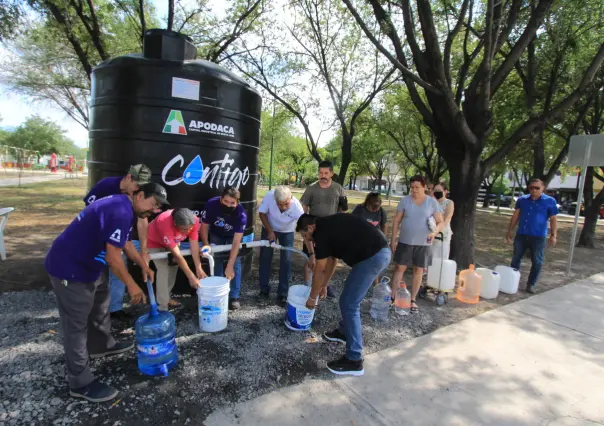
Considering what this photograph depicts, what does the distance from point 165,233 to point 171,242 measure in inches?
4.4

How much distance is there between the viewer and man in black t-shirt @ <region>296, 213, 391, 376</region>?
2.86m

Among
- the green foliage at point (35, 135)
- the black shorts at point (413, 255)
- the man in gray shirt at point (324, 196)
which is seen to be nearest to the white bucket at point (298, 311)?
the man in gray shirt at point (324, 196)

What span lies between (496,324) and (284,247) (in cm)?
263

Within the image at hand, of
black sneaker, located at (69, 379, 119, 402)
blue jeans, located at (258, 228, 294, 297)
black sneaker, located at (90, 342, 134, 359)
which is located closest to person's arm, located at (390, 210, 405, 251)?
blue jeans, located at (258, 228, 294, 297)

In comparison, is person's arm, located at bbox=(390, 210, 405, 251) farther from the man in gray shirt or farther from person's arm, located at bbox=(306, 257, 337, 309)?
person's arm, located at bbox=(306, 257, 337, 309)

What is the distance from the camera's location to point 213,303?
3.34 m

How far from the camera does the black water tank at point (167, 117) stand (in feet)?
12.5

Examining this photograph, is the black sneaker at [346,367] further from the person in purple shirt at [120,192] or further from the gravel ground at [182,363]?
the person in purple shirt at [120,192]

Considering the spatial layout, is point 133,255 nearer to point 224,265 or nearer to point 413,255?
point 224,265

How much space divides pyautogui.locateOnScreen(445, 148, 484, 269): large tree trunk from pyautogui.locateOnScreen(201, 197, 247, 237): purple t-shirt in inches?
162

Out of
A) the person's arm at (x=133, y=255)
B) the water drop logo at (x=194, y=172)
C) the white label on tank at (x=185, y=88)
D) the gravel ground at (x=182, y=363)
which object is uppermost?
the white label on tank at (x=185, y=88)

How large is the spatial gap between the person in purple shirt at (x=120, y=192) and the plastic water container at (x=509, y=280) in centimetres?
493

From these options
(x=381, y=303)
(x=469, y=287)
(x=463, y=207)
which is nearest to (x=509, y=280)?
(x=469, y=287)

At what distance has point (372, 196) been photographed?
449cm
